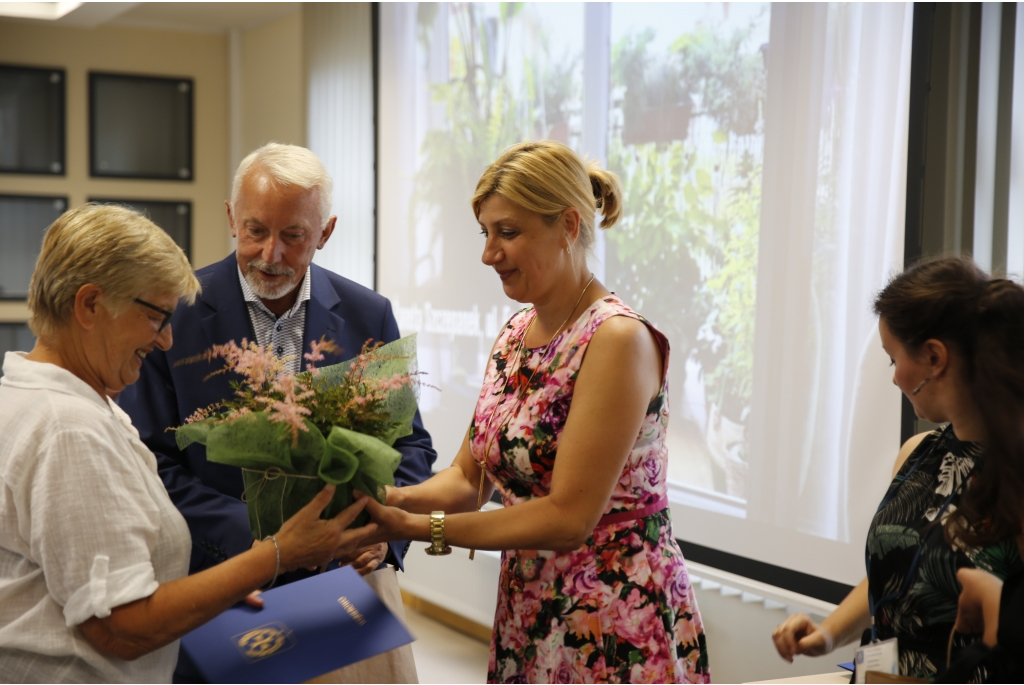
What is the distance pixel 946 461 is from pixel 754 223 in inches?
70.2

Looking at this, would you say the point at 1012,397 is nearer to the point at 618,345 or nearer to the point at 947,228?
the point at 618,345

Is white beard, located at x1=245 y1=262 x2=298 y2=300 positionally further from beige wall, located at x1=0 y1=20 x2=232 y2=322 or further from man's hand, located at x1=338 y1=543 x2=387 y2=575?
beige wall, located at x1=0 y1=20 x2=232 y2=322

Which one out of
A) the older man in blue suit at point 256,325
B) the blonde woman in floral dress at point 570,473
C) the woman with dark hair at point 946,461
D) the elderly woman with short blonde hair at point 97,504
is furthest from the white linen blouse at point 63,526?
the woman with dark hair at point 946,461

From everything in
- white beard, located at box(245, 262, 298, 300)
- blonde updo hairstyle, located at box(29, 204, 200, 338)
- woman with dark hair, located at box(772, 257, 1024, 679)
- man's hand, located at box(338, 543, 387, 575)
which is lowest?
man's hand, located at box(338, 543, 387, 575)

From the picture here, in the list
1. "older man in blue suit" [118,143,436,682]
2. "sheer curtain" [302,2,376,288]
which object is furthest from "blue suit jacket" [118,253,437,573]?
"sheer curtain" [302,2,376,288]

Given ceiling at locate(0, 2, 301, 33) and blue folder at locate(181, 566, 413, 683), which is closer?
blue folder at locate(181, 566, 413, 683)

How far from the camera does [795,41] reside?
3.06 meters

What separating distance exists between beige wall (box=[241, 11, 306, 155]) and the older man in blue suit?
4.30 meters

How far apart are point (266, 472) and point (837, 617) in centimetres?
104

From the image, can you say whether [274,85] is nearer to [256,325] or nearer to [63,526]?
[256,325]

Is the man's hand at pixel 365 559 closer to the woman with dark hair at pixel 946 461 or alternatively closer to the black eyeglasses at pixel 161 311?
the black eyeglasses at pixel 161 311

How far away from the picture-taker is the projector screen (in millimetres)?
2877

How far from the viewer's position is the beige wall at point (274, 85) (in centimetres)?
634

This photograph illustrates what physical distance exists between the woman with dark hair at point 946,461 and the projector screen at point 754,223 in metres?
1.35
